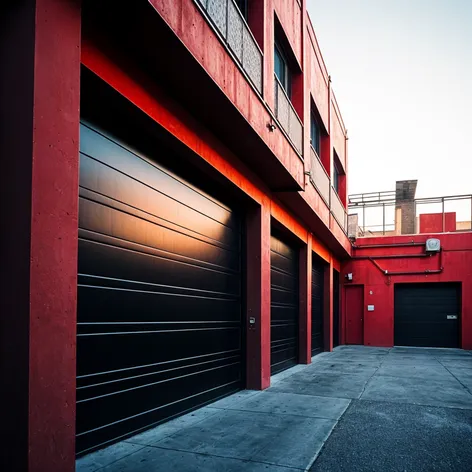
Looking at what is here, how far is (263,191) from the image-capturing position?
8.84 m

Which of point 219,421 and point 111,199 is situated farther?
point 219,421

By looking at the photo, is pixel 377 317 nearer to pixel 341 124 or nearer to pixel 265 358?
pixel 341 124

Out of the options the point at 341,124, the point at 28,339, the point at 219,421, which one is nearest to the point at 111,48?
A: the point at 28,339

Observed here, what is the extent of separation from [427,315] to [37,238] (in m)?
18.8

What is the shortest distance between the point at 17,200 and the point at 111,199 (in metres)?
1.70

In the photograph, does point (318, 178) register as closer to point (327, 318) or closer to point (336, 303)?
point (327, 318)

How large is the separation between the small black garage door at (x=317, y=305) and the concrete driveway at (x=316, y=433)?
5812mm

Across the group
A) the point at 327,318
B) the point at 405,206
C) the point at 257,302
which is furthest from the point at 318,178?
the point at 405,206

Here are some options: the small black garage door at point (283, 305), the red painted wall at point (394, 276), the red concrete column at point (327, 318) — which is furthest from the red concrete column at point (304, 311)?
the red painted wall at point (394, 276)

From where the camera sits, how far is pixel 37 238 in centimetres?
304

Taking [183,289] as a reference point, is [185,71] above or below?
above

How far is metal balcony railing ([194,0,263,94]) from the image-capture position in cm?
574

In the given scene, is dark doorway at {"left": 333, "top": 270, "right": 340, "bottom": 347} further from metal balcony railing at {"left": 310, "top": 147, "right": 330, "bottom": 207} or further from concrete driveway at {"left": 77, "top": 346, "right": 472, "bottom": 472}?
concrete driveway at {"left": 77, "top": 346, "right": 472, "bottom": 472}

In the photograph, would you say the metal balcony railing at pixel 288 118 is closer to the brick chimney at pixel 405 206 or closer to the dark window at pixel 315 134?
the dark window at pixel 315 134
